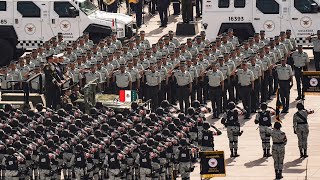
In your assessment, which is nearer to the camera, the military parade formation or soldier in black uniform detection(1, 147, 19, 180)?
soldier in black uniform detection(1, 147, 19, 180)

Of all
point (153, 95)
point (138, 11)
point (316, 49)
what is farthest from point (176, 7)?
point (153, 95)

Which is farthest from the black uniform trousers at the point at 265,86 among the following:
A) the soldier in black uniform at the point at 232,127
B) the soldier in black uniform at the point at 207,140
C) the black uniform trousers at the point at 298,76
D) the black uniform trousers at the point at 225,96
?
the soldier in black uniform at the point at 207,140

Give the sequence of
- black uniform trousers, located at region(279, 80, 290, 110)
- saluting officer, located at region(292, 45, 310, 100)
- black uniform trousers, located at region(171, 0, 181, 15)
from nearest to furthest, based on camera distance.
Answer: black uniform trousers, located at region(279, 80, 290, 110)
saluting officer, located at region(292, 45, 310, 100)
black uniform trousers, located at region(171, 0, 181, 15)

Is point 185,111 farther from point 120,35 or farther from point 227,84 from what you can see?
point 120,35

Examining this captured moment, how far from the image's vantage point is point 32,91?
60094 millimetres

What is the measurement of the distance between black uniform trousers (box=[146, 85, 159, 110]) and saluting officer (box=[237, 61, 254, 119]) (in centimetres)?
251

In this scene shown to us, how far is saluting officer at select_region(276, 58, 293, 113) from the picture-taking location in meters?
59.1

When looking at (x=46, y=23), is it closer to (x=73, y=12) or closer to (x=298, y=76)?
(x=73, y=12)

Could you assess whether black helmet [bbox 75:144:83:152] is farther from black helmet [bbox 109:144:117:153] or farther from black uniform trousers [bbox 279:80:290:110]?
black uniform trousers [bbox 279:80:290:110]

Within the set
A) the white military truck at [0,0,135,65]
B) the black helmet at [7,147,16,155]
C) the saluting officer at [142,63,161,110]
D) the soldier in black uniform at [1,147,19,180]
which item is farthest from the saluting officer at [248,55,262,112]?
the soldier in black uniform at [1,147,19,180]

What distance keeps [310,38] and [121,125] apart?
1427 centimetres

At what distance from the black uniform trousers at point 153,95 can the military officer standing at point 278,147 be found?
8.01 m

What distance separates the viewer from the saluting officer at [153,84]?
58.8m

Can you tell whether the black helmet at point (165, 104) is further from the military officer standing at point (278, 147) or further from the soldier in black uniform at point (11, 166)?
the soldier in black uniform at point (11, 166)
